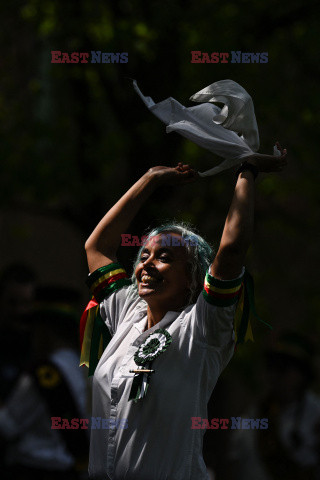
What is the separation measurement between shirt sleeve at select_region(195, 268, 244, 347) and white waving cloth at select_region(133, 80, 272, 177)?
53 cm

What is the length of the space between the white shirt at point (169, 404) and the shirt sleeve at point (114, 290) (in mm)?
369

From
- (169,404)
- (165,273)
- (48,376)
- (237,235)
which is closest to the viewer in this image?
(237,235)

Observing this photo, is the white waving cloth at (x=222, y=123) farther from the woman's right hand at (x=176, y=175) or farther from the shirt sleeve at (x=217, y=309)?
the shirt sleeve at (x=217, y=309)

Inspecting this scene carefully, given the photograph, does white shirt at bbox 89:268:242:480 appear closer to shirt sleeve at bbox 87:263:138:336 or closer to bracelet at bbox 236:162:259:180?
shirt sleeve at bbox 87:263:138:336

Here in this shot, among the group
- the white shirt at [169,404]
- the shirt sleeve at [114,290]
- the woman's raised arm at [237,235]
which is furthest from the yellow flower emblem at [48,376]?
the woman's raised arm at [237,235]

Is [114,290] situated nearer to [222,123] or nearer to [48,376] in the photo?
[222,123]

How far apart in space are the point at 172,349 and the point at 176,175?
82 cm

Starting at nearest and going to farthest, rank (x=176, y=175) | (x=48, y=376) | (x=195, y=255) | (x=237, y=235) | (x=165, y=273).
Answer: (x=237, y=235)
(x=165, y=273)
(x=195, y=255)
(x=176, y=175)
(x=48, y=376)

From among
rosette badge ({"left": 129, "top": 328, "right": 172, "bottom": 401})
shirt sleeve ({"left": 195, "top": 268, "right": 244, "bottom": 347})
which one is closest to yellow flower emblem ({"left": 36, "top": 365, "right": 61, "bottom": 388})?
rosette badge ({"left": 129, "top": 328, "right": 172, "bottom": 401})

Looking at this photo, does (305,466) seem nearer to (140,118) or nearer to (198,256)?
(198,256)

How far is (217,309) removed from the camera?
371 centimetres

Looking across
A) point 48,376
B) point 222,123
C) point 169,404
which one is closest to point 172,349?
point 169,404

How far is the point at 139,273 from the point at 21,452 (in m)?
2.14

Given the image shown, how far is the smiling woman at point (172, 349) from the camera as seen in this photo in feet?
12.2
